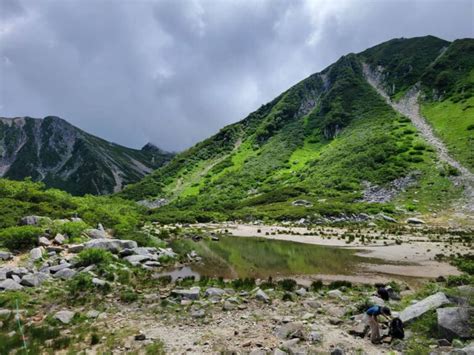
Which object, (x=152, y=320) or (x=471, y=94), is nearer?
(x=152, y=320)

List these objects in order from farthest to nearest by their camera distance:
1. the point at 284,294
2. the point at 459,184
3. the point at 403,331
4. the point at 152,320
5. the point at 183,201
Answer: the point at 183,201 < the point at 459,184 < the point at 284,294 < the point at 152,320 < the point at 403,331

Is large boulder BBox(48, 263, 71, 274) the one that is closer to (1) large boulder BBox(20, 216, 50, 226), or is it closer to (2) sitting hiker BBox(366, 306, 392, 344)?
(1) large boulder BBox(20, 216, 50, 226)

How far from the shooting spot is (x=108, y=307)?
14.8 metres

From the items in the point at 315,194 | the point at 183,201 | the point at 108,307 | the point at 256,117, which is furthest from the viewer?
the point at 256,117

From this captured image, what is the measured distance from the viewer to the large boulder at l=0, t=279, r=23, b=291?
53.3ft

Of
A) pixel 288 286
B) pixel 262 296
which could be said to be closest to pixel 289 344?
pixel 262 296

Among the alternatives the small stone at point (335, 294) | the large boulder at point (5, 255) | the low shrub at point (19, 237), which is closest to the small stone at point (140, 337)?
the small stone at point (335, 294)

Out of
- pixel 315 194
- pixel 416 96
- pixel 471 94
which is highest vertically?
pixel 416 96

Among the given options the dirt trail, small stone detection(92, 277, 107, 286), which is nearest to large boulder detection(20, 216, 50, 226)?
small stone detection(92, 277, 107, 286)

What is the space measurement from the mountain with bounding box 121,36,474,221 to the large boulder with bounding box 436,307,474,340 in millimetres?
48378

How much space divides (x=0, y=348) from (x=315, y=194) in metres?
72.0

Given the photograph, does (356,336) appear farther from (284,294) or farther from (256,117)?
(256,117)

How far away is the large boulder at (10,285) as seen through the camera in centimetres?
1625

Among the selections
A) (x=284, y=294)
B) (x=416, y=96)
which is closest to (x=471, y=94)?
(x=416, y=96)
